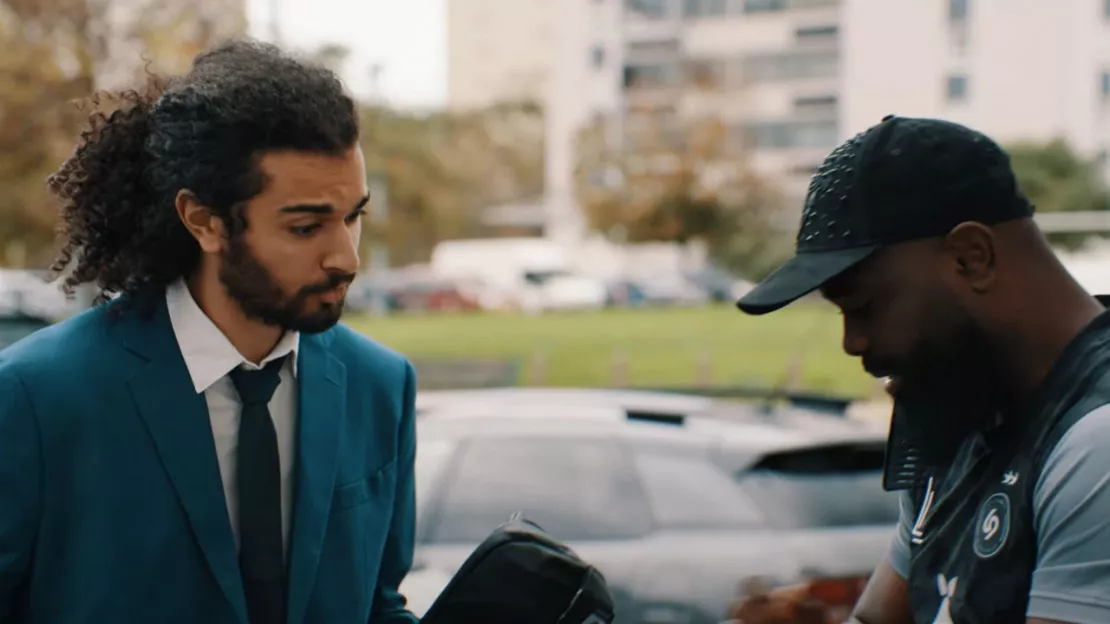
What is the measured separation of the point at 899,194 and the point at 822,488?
120 inches

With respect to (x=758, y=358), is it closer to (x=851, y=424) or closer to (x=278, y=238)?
(x=851, y=424)

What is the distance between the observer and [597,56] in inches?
2438

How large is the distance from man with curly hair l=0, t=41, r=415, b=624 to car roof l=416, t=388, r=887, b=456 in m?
2.50

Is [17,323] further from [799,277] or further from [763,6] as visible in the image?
[763,6]

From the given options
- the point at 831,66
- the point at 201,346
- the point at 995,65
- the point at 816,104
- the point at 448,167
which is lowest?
the point at 448,167


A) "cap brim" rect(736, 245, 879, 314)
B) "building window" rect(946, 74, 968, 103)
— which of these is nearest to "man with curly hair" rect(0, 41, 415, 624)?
"cap brim" rect(736, 245, 879, 314)

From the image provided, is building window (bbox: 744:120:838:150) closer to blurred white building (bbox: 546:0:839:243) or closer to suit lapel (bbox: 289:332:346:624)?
blurred white building (bbox: 546:0:839:243)

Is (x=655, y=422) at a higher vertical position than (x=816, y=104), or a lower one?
higher

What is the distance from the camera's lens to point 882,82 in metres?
56.6

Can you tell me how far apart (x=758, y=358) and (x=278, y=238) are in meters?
19.3

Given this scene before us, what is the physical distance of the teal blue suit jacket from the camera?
196cm

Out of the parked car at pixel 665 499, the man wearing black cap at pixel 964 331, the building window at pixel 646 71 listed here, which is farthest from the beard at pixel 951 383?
the building window at pixel 646 71

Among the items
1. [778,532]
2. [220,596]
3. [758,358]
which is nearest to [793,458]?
[778,532]

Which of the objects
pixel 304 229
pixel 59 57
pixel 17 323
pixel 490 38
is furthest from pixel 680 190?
pixel 490 38
